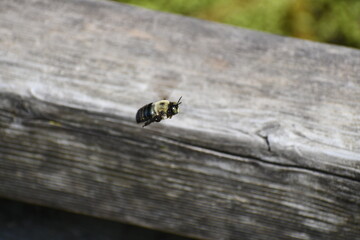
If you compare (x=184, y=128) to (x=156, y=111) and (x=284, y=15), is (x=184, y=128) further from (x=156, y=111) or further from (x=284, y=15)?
(x=284, y=15)

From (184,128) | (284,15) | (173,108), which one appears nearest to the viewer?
(184,128)

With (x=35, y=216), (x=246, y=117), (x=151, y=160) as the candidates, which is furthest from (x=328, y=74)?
(x=35, y=216)

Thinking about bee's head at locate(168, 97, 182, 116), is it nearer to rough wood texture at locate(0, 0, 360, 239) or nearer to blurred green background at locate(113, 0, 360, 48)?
rough wood texture at locate(0, 0, 360, 239)

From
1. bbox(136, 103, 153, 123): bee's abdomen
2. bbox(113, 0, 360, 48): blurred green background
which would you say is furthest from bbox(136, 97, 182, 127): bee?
bbox(113, 0, 360, 48): blurred green background

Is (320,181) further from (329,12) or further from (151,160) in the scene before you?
(329,12)

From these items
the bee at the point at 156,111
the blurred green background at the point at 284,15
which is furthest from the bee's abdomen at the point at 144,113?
the blurred green background at the point at 284,15

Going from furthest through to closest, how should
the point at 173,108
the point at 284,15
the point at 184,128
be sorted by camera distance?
the point at 284,15
the point at 173,108
the point at 184,128

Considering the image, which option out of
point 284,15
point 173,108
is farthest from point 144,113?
point 284,15
